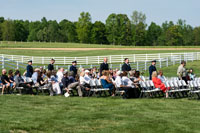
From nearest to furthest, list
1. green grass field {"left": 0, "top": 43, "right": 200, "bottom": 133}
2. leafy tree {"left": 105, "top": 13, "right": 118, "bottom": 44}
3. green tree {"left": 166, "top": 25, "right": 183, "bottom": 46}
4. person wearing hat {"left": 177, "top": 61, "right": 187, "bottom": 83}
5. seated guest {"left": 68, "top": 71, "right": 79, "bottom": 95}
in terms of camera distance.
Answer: green grass field {"left": 0, "top": 43, "right": 200, "bottom": 133} < seated guest {"left": 68, "top": 71, "right": 79, "bottom": 95} < person wearing hat {"left": 177, "top": 61, "right": 187, "bottom": 83} < leafy tree {"left": 105, "top": 13, "right": 118, "bottom": 44} < green tree {"left": 166, "top": 25, "right": 183, "bottom": 46}

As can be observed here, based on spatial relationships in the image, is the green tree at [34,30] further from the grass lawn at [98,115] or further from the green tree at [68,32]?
the grass lawn at [98,115]

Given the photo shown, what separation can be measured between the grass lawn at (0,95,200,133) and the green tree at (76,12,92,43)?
97.7 meters

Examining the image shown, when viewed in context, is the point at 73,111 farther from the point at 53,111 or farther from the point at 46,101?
the point at 46,101

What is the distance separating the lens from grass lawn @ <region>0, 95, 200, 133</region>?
407 inches

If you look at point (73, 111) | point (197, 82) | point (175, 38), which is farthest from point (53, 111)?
point (175, 38)

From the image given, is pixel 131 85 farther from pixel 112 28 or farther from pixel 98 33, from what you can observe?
pixel 98 33

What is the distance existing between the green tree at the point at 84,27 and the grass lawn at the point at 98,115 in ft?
321

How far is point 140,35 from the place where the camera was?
108812mm

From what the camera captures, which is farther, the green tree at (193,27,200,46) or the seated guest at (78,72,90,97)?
the green tree at (193,27,200,46)

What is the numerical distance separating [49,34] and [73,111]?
117 m

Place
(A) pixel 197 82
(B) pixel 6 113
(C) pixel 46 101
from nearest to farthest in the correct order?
1. (B) pixel 6 113
2. (C) pixel 46 101
3. (A) pixel 197 82

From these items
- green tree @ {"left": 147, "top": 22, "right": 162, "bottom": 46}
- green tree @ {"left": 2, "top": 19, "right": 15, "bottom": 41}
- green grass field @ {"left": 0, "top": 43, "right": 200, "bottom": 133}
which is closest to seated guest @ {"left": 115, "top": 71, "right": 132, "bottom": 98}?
green grass field @ {"left": 0, "top": 43, "right": 200, "bottom": 133}

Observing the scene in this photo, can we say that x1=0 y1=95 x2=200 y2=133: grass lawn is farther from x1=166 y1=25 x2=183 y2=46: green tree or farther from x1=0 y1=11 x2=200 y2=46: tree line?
x1=166 y1=25 x2=183 y2=46: green tree

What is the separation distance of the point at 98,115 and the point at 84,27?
101 m
